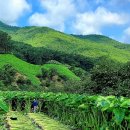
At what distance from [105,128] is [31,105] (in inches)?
943

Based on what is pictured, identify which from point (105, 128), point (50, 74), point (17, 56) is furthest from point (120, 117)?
point (17, 56)

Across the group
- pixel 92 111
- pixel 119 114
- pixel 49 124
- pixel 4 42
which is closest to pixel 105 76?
pixel 49 124

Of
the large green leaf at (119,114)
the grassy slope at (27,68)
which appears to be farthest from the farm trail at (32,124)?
the grassy slope at (27,68)

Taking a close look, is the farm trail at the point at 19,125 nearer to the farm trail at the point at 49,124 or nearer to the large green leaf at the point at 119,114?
the farm trail at the point at 49,124

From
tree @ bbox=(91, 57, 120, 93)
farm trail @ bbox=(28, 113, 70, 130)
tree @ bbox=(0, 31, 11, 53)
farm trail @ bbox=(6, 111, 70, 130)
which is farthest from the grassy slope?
farm trail @ bbox=(6, 111, 70, 130)

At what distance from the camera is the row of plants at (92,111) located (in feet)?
32.7

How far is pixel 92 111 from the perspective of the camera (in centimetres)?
1508

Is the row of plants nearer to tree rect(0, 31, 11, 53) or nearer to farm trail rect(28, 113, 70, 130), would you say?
farm trail rect(28, 113, 70, 130)

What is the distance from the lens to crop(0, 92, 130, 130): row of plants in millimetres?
9969

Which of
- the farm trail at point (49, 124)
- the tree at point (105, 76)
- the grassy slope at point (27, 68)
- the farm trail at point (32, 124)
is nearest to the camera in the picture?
the farm trail at point (32, 124)

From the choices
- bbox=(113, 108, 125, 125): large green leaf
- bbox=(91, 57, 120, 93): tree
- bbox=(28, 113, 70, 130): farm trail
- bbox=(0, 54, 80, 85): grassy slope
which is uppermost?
bbox=(0, 54, 80, 85): grassy slope

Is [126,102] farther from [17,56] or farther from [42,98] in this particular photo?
[17,56]

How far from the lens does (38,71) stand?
123 meters

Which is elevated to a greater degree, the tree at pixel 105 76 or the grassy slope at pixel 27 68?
the grassy slope at pixel 27 68
